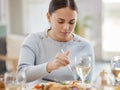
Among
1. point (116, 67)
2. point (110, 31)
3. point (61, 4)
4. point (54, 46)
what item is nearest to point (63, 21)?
point (61, 4)

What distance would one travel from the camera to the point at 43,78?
199 cm

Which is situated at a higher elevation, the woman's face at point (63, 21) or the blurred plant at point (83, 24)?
the woman's face at point (63, 21)

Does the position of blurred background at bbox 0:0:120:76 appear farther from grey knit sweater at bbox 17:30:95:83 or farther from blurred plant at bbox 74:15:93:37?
grey knit sweater at bbox 17:30:95:83

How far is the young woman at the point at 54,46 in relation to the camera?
1.91m

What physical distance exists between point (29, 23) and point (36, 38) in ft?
14.3

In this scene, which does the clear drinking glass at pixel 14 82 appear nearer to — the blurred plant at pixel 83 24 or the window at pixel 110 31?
the blurred plant at pixel 83 24

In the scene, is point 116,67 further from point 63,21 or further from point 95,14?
point 95,14

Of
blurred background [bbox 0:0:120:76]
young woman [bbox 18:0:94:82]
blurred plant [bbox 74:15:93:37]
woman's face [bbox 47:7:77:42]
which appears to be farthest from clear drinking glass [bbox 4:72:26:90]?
blurred background [bbox 0:0:120:76]

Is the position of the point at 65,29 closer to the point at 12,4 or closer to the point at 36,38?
the point at 36,38

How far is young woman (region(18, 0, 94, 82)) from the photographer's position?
1.91 m

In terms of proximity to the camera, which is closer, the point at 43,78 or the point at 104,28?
the point at 43,78

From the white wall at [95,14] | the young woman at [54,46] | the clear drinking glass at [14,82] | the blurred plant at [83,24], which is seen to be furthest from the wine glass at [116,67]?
the white wall at [95,14]

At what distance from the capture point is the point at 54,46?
2.11 m

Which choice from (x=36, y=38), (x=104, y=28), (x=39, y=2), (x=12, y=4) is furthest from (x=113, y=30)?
(x=36, y=38)
